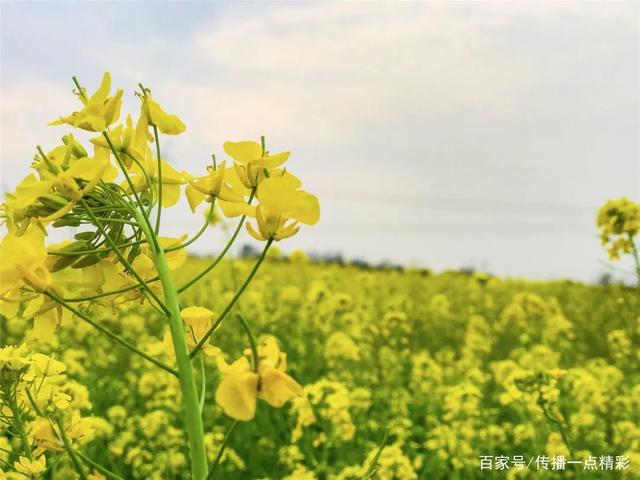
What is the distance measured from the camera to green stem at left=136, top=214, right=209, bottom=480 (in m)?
1.14

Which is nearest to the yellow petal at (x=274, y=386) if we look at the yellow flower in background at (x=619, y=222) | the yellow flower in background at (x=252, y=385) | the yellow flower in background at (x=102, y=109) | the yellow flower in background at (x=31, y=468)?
the yellow flower in background at (x=252, y=385)

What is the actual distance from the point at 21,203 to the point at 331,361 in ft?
13.9

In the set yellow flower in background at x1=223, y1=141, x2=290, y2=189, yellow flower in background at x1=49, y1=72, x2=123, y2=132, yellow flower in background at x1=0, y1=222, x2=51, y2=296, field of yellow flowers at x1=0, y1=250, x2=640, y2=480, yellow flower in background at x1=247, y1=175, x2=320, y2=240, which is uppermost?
yellow flower in background at x1=49, y1=72, x2=123, y2=132

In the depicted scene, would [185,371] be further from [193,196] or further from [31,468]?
[31,468]

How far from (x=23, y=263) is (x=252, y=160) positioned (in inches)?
16.0

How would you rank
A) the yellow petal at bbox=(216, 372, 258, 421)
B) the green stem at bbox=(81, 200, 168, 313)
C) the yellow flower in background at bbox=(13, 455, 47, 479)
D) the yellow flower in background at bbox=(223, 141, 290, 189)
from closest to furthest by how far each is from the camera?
the yellow petal at bbox=(216, 372, 258, 421)
the green stem at bbox=(81, 200, 168, 313)
the yellow flower in background at bbox=(223, 141, 290, 189)
the yellow flower in background at bbox=(13, 455, 47, 479)

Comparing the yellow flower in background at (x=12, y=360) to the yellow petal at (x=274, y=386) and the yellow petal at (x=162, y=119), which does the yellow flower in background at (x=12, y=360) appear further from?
the yellow petal at (x=274, y=386)

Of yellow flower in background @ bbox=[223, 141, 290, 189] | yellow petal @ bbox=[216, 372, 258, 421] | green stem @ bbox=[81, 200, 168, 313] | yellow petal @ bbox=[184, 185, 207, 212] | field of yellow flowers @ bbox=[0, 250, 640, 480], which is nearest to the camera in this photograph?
yellow petal @ bbox=[216, 372, 258, 421]

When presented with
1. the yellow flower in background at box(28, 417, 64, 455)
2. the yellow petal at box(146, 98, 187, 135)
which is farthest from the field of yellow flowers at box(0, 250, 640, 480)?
the yellow petal at box(146, 98, 187, 135)

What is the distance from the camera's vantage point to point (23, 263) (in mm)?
1129

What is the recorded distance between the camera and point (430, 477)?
13.4ft

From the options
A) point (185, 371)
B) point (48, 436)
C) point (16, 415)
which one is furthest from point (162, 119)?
point (16, 415)

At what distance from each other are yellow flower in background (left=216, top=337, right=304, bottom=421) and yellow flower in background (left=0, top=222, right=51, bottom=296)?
34cm

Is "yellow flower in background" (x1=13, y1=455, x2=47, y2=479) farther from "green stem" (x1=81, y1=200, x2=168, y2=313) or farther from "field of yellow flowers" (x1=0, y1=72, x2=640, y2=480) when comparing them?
"green stem" (x1=81, y1=200, x2=168, y2=313)
